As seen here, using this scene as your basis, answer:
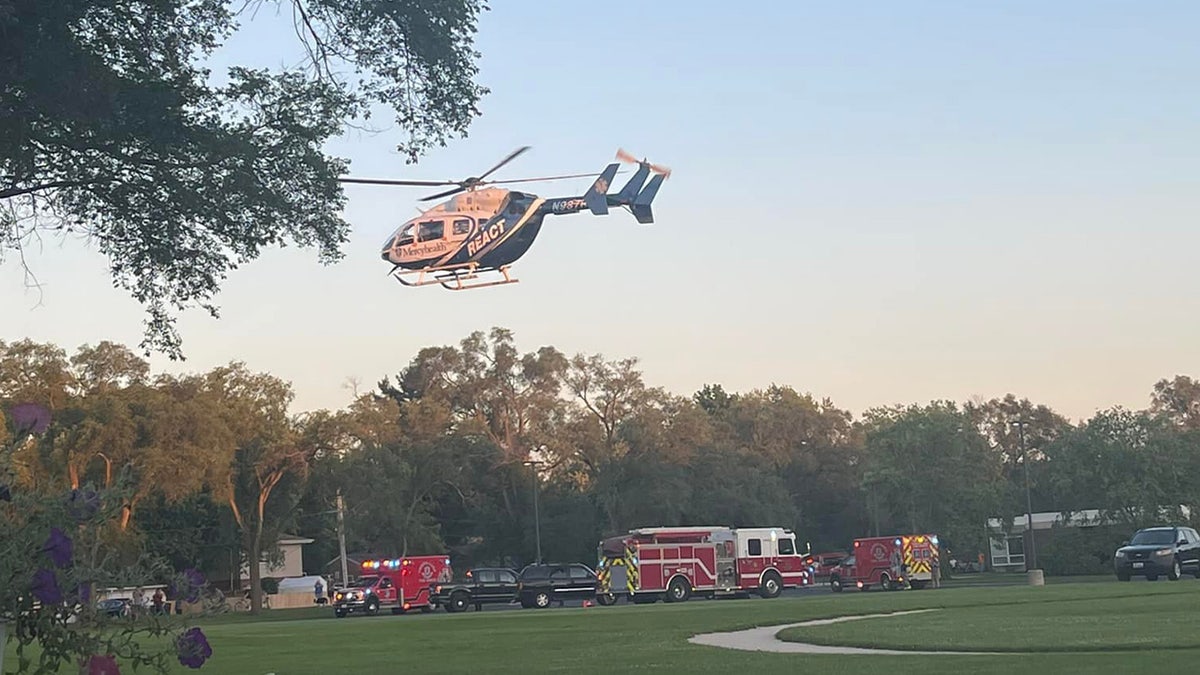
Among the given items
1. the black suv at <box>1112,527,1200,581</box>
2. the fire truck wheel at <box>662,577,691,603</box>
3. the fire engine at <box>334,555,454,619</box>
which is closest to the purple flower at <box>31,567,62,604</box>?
the black suv at <box>1112,527,1200,581</box>

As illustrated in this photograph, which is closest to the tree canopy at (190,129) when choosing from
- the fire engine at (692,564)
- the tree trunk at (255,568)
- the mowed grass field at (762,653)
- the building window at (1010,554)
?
the mowed grass field at (762,653)

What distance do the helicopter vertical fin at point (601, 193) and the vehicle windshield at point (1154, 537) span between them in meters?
20.2

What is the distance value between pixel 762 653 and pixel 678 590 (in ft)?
102

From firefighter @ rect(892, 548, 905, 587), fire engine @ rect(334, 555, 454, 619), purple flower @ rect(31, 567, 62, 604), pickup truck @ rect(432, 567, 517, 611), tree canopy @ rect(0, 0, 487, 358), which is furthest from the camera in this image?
firefighter @ rect(892, 548, 905, 587)

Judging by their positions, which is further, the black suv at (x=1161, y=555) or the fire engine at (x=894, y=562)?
the fire engine at (x=894, y=562)

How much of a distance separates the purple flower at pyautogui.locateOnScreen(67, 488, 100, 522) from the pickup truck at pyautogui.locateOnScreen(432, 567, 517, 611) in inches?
1879

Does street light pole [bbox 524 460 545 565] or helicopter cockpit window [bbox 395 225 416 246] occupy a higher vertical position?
helicopter cockpit window [bbox 395 225 416 246]

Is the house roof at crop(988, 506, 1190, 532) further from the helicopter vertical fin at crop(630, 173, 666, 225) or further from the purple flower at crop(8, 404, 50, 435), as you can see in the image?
the purple flower at crop(8, 404, 50, 435)

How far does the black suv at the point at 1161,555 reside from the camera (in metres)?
45.8

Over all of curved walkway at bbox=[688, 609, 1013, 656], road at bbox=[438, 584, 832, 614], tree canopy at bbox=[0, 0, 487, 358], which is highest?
tree canopy at bbox=[0, 0, 487, 358]

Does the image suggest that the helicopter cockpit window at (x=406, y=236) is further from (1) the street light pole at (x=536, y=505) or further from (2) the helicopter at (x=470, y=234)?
(1) the street light pole at (x=536, y=505)

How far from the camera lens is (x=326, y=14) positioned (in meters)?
15.6

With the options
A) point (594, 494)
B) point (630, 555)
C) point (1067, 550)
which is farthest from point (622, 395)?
point (630, 555)

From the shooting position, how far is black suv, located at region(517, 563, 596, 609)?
52844 mm
